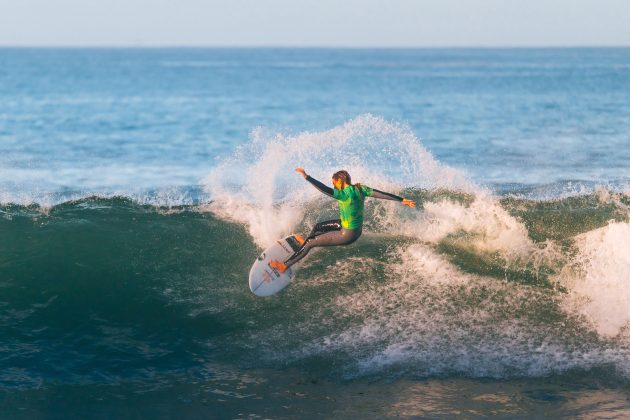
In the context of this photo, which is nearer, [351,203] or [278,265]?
[351,203]

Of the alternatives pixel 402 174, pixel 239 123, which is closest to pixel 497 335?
pixel 402 174

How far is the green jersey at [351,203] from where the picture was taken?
11.5 m

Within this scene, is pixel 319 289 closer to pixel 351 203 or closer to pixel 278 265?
pixel 278 265

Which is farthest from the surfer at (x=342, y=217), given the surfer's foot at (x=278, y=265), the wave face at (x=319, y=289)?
the wave face at (x=319, y=289)

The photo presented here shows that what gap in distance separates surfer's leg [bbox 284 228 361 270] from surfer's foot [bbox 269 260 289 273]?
2.1 inches

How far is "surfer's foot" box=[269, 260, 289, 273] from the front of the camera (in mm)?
12367

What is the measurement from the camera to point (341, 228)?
11930 mm

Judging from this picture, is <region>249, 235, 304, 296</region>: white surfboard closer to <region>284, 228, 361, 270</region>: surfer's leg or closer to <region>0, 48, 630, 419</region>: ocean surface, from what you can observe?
<region>284, 228, 361, 270</region>: surfer's leg

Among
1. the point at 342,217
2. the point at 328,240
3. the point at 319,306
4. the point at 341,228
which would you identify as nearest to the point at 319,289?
the point at 319,306

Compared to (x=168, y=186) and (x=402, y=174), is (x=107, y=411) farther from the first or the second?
(x=402, y=174)

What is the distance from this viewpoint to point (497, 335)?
11344 millimetres

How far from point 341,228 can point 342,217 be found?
0.69 feet

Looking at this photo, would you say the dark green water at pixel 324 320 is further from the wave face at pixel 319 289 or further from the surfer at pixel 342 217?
the surfer at pixel 342 217

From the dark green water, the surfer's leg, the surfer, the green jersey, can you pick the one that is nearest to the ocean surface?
the dark green water
